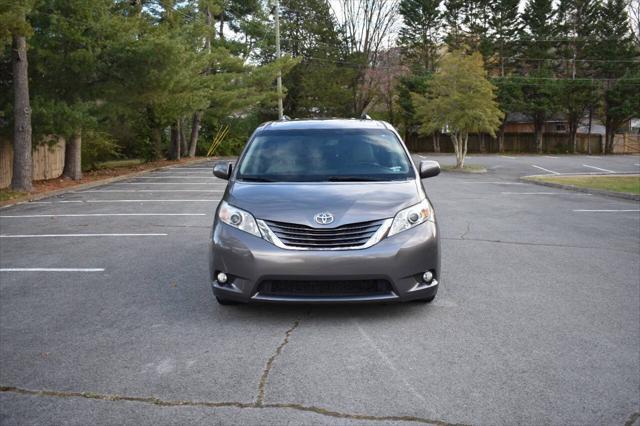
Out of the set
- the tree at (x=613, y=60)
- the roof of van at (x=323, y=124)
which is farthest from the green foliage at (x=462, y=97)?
the tree at (x=613, y=60)

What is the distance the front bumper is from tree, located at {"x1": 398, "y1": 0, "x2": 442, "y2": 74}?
4992 centimetres

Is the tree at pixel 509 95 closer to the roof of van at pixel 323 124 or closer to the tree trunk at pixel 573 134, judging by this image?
the tree trunk at pixel 573 134

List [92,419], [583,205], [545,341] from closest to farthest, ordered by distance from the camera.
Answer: [92,419], [545,341], [583,205]

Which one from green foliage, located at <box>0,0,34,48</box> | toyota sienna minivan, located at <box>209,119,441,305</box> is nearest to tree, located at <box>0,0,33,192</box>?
green foliage, located at <box>0,0,34,48</box>

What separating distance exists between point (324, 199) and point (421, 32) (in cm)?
5261

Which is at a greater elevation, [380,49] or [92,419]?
[380,49]

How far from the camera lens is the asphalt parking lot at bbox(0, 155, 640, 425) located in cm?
339

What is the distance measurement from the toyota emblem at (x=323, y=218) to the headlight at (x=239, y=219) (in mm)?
474

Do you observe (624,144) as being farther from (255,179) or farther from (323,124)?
(255,179)

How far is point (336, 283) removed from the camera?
4.67 m

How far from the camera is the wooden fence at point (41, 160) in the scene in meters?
18.2

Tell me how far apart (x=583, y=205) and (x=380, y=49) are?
40.1 metres

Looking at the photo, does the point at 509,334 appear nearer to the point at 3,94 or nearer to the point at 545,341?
the point at 545,341

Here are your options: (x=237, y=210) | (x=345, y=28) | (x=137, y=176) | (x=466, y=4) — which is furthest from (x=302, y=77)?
(x=237, y=210)
